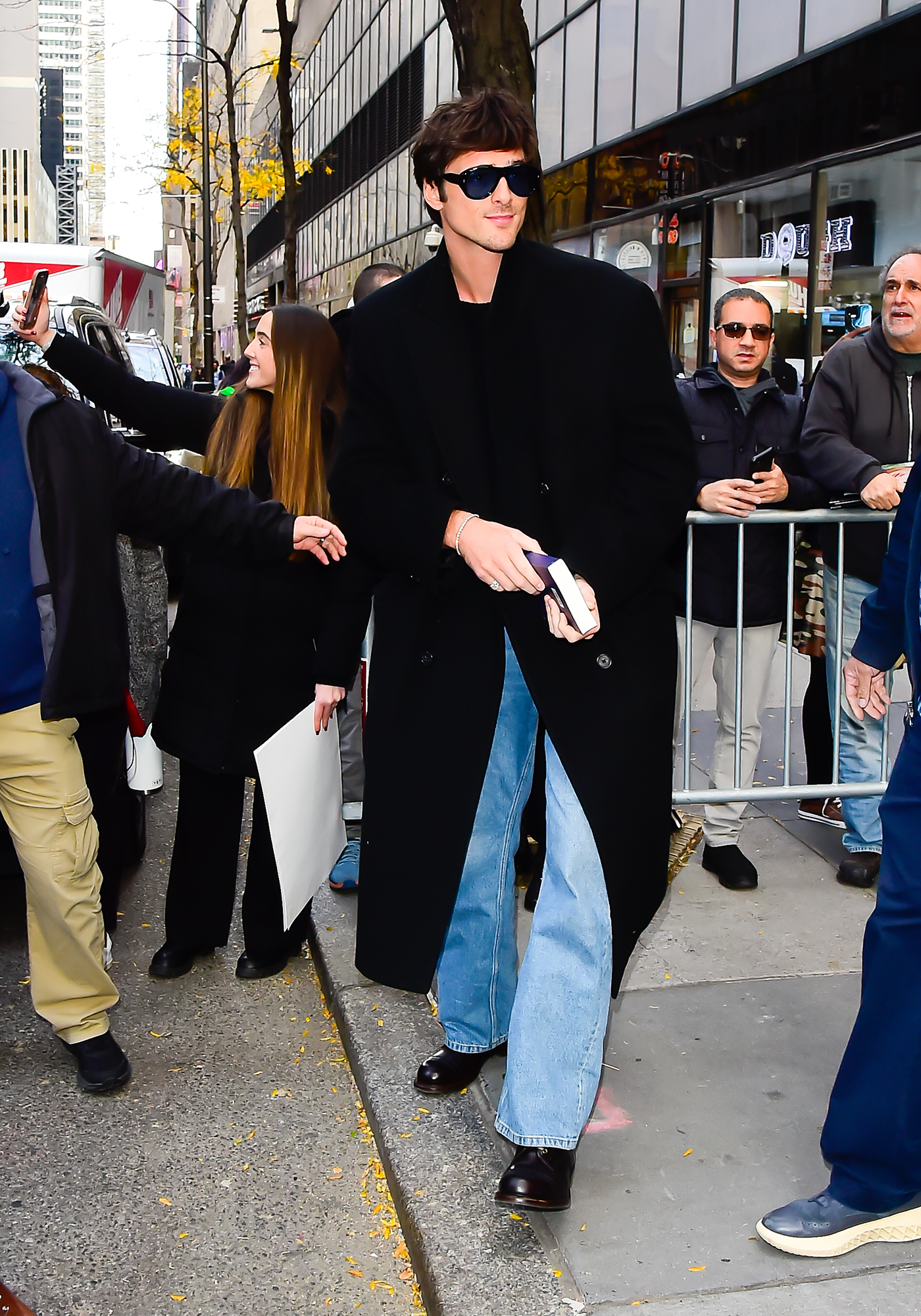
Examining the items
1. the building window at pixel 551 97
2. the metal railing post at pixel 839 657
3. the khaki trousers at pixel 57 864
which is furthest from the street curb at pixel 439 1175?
the building window at pixel 551 97

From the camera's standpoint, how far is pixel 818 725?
19.0ft

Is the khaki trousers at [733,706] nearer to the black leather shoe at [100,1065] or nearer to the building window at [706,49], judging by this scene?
the black leather shoe at [100,1065]

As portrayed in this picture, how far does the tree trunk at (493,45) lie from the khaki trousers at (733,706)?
→ 182 cm

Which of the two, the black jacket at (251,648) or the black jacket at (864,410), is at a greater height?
the black jacket at (864,410)

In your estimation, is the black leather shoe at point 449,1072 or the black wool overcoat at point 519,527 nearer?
the black wool overcoat at point 519,527

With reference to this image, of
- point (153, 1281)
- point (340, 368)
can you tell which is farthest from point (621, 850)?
point (340, 368)

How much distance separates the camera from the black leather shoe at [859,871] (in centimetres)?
515

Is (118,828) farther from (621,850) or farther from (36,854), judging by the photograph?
(621,850)

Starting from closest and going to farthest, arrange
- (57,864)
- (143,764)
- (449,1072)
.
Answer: (449,1072)
(57,864)
(143,764)

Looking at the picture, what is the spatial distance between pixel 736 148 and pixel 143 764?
1094 centimetres

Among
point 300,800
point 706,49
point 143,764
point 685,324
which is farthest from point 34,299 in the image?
point 685,324

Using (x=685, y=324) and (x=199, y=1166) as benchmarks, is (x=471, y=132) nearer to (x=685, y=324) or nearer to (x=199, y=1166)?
(x=199, y=1166)

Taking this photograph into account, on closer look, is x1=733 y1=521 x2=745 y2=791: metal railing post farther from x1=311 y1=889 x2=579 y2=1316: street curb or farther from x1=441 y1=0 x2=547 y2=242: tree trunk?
x1=441 y1=0 x2=547 y2=242: tree trunk

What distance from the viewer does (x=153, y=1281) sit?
2.99 metres
